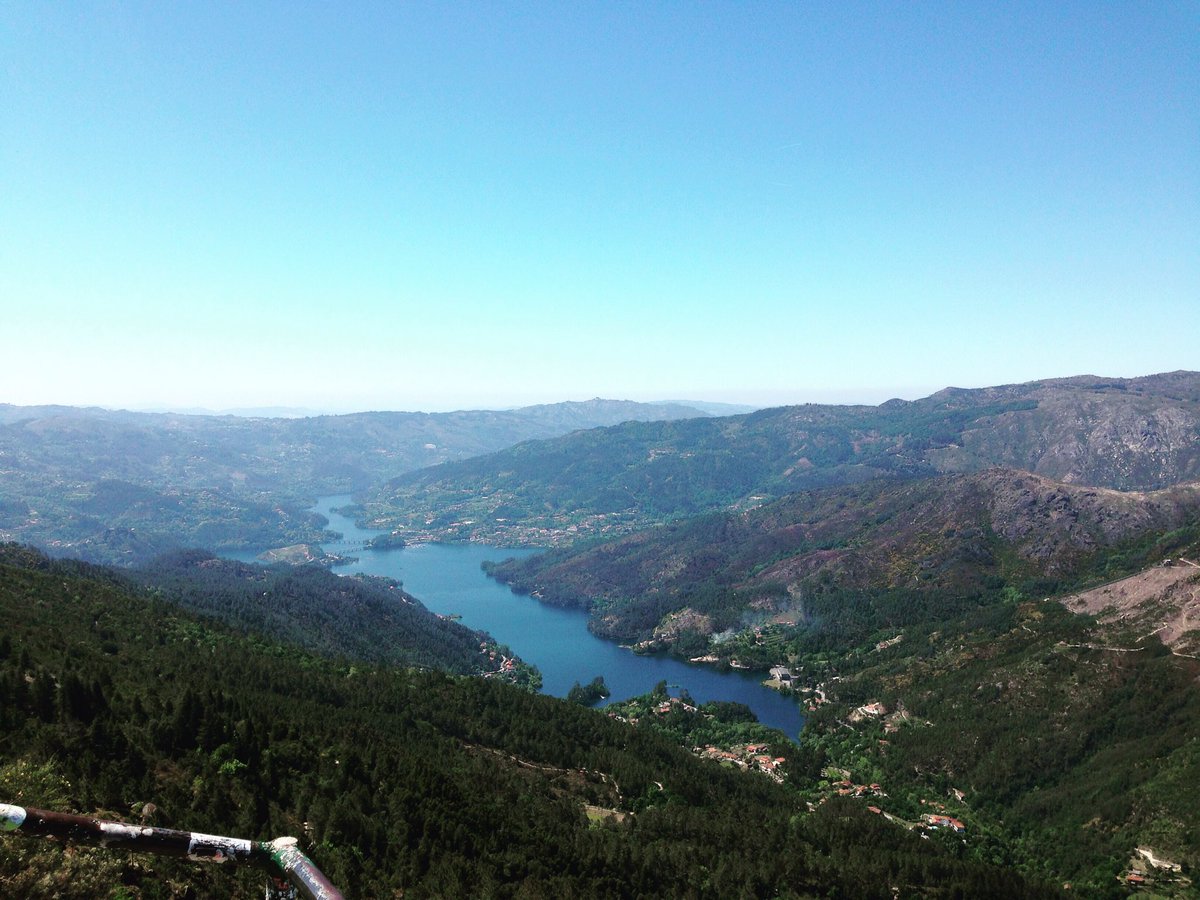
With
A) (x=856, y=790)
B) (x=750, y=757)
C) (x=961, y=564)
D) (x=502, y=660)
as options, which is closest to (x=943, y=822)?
(x=856, y=790)

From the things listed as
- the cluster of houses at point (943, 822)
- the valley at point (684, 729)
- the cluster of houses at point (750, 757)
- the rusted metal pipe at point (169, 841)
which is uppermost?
the rusted metal pipe at point (169, 841)

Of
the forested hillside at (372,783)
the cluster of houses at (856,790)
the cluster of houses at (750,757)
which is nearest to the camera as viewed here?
the forested hillside at (372,783)

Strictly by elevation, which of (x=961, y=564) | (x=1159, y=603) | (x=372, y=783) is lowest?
(x=961, y=564)

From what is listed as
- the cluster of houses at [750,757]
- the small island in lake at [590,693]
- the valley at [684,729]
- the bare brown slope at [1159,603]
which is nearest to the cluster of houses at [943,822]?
the valley at [684,729]

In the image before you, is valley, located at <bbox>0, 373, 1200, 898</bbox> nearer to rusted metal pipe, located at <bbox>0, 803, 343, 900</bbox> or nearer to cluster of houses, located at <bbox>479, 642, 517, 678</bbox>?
cluster of houses, located at <bbox>479, 642, 517, 678</bbox>

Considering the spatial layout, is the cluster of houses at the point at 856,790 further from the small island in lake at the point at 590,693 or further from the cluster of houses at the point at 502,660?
the cluster of houses at the point at 502,660

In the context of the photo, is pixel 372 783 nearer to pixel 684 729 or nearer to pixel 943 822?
pixel 943 822

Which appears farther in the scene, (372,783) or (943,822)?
(943,822)

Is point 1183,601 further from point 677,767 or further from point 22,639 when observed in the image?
point 22,639

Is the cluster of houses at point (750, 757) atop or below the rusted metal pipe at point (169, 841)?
below
